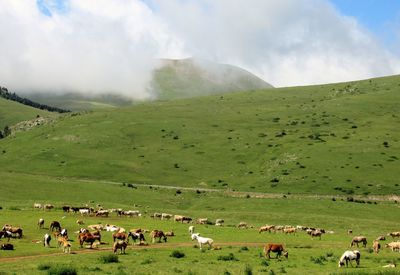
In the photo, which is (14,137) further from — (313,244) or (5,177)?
(313,244)

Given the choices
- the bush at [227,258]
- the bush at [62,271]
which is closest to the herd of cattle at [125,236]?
the bush at [227,258]

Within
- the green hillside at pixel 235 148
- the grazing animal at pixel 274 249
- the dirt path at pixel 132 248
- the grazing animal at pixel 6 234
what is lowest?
the dirt path at pixel 132 248

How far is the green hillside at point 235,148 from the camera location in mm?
124312

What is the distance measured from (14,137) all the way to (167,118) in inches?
2005

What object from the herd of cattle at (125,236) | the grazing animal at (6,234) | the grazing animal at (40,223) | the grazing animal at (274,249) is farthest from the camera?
the grazing animal at (40,223)

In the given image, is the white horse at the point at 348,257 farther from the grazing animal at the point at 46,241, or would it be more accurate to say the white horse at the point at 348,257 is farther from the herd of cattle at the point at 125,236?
the grazing animal at the point at 46,241

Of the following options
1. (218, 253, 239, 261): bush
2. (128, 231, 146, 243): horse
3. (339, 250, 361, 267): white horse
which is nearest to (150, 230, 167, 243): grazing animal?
(128, 231, 146, 243): horse

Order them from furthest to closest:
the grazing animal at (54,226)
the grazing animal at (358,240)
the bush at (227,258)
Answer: the grazing animal at (54,226), the grazing animal at (358,240), the bush at (227,258)

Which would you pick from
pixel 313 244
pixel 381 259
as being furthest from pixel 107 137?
pixel 381 259

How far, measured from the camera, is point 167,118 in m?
190

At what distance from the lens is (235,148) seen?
152875 mm

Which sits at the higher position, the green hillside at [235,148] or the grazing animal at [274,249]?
the green hillside at [235,148]

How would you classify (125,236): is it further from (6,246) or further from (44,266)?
(44,266)

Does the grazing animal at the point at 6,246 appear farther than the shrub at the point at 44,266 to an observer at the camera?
Yes
